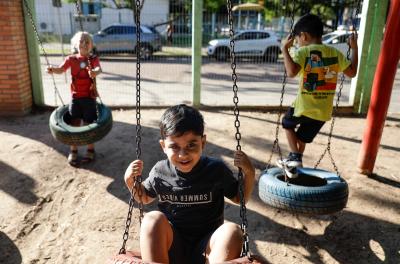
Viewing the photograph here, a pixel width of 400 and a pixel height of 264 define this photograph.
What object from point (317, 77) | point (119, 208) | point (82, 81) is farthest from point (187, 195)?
point (82, 81)

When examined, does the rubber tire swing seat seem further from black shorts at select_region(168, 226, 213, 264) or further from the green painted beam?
the green painted beam

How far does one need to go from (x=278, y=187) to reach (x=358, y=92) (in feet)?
14.5

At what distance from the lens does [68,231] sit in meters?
3.19

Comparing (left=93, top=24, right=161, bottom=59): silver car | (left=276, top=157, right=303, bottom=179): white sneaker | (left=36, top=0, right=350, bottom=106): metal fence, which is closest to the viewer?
(left=276, top=157, right=303, bottom=179): white sneaker

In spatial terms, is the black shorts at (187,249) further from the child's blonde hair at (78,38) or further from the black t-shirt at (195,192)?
the child's blonde hair at (78,38)

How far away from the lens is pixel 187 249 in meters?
2.07

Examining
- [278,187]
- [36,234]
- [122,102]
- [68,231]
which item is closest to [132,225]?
[68,231]

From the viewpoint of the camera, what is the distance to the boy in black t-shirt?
1.89 m

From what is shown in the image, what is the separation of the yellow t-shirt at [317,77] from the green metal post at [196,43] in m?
3.33

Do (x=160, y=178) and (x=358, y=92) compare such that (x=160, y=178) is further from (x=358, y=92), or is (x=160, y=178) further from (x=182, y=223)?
(x=358, y=92)

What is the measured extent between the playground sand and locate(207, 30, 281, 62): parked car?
3294mm

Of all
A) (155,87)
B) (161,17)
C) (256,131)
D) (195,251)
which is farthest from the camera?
(155,87)

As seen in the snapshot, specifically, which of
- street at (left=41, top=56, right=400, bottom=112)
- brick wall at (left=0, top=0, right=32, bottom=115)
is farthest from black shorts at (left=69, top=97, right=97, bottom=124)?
street at (left=41, top=56, right=400, bottom=112)

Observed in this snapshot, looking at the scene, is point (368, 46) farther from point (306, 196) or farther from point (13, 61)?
point (13, 61)
